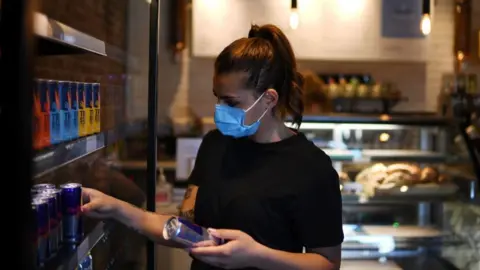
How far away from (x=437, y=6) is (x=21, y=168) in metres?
5.27

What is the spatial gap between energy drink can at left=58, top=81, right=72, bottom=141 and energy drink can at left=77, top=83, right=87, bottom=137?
0.30ft

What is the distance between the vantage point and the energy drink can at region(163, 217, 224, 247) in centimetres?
152

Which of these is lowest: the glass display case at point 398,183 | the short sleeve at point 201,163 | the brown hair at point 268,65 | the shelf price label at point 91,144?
the glass display case at point 398,183

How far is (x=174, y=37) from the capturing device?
17.4 ft

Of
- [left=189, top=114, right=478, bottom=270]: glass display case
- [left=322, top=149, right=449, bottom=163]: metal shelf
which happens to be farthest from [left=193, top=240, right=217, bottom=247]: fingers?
[left=322, top=149, right=449, bottom=163]: metal shelf

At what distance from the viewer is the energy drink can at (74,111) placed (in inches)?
66.4

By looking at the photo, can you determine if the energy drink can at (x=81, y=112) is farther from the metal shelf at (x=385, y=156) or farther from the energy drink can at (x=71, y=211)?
the metal shelf at (x=385, y=156)

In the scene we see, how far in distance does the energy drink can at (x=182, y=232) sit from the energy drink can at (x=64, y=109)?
343mm

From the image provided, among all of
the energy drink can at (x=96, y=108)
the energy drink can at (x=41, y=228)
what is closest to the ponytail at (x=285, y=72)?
the energy drink can at (x=96, y=108)

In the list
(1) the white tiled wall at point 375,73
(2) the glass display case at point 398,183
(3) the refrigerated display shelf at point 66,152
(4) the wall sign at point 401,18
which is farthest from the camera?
Result: (1) the white tiled wall at point 375,73

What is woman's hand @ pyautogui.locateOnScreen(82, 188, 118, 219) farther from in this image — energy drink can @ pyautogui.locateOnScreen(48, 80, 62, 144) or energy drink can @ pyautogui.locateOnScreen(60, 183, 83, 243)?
energy drink can @ pyautogui.locateOnScreen(48, 80, 62, 144)

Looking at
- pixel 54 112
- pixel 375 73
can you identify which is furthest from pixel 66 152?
pixel 375 73

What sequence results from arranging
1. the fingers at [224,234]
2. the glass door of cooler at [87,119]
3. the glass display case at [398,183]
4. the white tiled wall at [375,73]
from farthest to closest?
the white tiled wall at [375,73] < the glass display case at [398,183] < the fingers at [224,234] < the glass door of cooler at [87,119]

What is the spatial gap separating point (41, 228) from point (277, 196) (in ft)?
2.13
